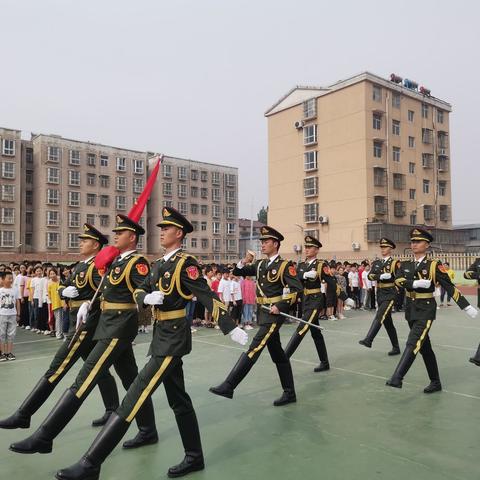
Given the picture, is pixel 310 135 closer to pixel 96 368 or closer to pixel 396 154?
pixel 396 154

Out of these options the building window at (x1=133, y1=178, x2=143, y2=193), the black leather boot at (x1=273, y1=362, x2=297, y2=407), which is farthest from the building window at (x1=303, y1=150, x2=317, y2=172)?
the black leather boot at (x1=273, y1=362, x2=297, y2=407)

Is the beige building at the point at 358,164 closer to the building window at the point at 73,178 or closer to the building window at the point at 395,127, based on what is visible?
the building window at the point at 395,127

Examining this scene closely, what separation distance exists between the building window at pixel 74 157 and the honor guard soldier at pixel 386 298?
41.3m

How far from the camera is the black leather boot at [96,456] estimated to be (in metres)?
3.34

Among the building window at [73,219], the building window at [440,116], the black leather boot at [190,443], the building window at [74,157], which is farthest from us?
the building window at [73,219]

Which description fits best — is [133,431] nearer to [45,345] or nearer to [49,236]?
[45,345]

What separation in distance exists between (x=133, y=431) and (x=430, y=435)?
2903 mm

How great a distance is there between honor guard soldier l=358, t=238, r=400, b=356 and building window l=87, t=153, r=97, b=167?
41812 millimetres

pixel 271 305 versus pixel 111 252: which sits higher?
pixel 111 252

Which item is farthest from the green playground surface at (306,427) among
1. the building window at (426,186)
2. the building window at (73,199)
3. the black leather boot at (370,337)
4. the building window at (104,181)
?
the building window at (104,181)

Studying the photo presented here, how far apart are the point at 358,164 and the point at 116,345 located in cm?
3330

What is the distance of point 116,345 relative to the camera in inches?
162

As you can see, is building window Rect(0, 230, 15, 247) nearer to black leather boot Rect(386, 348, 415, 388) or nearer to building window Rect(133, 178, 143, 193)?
building window Rect(133, 178, 143, 193)

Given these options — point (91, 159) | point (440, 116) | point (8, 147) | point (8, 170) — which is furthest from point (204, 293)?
point (91, 159)
